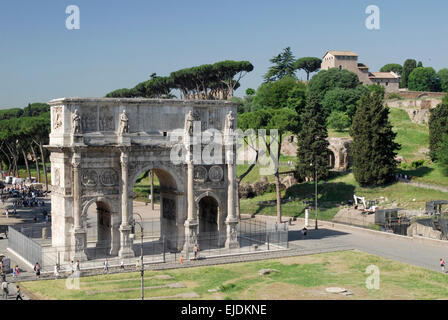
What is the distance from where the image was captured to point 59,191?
4141 cm

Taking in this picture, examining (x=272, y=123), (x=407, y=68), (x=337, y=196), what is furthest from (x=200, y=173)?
(x=407, y=68)

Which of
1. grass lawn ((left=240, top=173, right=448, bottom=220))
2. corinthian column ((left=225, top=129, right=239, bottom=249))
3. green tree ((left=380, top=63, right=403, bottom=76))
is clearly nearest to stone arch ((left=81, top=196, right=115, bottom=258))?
corinthian column ((left=225, top=129, right=239, bottom=249))

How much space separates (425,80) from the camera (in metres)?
144

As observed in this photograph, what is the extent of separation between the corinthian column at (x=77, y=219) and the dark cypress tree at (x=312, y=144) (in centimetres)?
3677

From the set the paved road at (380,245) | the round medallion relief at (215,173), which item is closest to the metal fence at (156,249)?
the paved road at (380,245)

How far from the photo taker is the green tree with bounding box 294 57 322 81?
502ft

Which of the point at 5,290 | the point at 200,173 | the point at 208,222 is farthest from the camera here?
the point at 208,222

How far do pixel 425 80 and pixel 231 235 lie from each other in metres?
113

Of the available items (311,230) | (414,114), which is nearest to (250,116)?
(311,230)

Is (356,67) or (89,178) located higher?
(356,67)

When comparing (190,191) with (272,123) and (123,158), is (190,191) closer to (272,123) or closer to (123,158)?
(123,158)

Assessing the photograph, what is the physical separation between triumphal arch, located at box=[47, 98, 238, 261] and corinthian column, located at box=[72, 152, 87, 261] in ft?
0.23

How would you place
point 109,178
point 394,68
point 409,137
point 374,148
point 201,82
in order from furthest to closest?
point 394,68 < point 201,82 < point 409,137 < point 374,148 < point 109,178

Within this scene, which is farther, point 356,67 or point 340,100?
point 356,67
